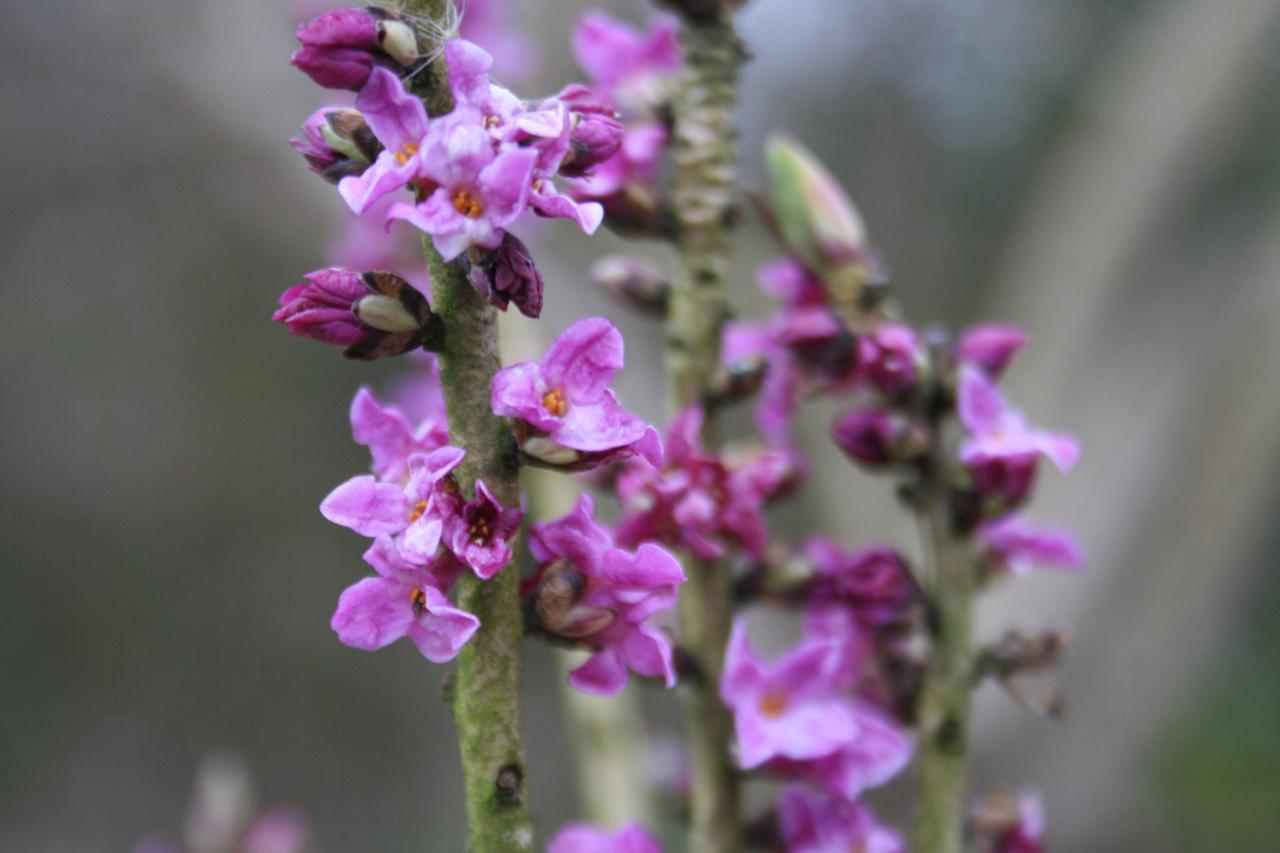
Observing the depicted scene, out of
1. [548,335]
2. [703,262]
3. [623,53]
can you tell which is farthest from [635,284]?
[548,335]

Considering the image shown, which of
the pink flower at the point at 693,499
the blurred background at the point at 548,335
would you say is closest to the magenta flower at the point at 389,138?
the pink flower at the point at 693,499

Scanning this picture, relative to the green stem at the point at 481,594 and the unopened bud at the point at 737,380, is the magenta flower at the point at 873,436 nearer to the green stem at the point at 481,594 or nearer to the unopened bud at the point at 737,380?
the unopened bud at the point at 737,380

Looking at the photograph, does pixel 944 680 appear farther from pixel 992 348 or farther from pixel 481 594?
pixel 481 594

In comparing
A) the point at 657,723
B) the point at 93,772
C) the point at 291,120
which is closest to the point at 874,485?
the point at 291,120

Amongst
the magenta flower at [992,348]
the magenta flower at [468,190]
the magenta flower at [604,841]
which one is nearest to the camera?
the magenta flower at [468,190]

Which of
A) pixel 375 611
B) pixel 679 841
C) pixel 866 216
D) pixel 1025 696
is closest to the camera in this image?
pixel 375 611

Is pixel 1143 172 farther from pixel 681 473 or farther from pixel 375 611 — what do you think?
pixel 375 611

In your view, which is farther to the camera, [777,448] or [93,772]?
[93,772]
